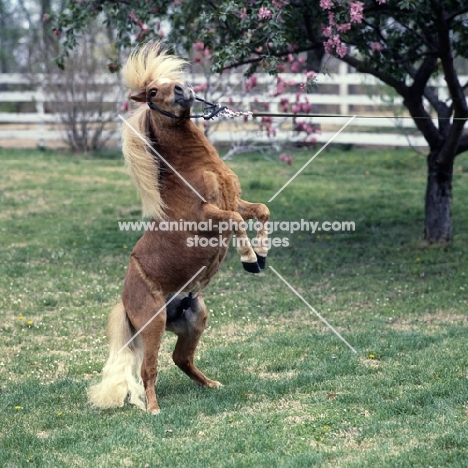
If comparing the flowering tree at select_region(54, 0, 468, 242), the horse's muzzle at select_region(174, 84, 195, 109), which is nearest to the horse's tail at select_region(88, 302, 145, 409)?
the horse's muzzle at select_region(174, 84, 195, 109)

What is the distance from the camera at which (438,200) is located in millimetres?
10844

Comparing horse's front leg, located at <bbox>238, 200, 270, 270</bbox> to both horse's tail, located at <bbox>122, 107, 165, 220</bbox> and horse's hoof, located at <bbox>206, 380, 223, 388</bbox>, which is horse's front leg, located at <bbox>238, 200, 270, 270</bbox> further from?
horse's hoof, located at <bbox>206, 380, 223, 388</bbox>

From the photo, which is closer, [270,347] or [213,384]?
[213,384]

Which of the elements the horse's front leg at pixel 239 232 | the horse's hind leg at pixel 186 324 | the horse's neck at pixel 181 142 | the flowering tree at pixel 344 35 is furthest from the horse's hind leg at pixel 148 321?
the flowering tree at pixel 344 35

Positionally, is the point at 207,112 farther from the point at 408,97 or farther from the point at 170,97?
the point at 408,97

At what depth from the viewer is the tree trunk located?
10789 mm

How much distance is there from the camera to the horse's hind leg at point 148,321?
548cm

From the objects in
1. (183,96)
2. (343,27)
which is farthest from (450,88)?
(183,96)

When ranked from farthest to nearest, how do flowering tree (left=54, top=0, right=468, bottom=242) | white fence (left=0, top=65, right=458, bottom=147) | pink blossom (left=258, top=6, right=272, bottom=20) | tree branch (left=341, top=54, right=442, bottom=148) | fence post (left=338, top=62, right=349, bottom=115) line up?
1. fence post (left=338, top=62, right=349, bottom=115)
2. white fence (left=0, top=65, right=458, bottom=147)
3. tree branch (left=341, top=54, right=442, bottom=148)
4. flowering tree (left=54, top=0, right=468, bottom=242)
5. pink blossom (left=258, top=6, right=272, bottom=20)

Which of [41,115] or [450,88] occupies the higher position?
[450,88]

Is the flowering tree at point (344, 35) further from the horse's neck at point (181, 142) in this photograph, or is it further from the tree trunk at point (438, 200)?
Answer: the horse's neck at point (181, 142)

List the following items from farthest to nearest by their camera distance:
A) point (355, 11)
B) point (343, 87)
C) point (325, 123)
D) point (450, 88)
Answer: point (343, 87)
point (325, 123)
point (450, 88)
point (355, 11)

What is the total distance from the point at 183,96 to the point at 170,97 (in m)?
0.10

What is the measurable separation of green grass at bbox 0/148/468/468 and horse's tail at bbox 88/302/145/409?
0.40ft
